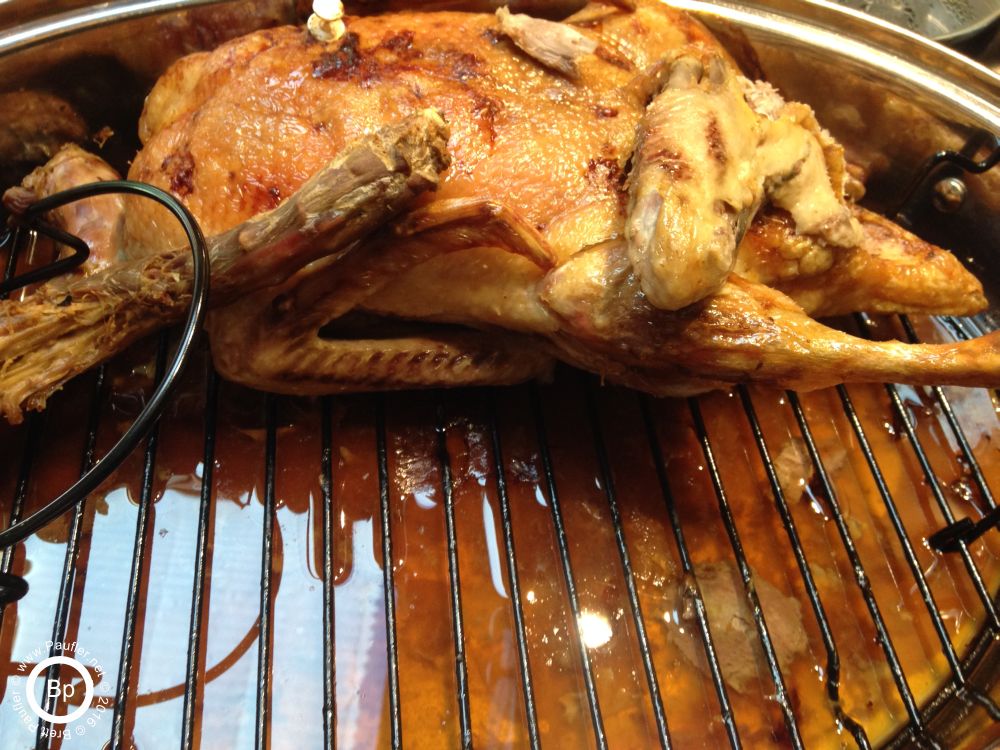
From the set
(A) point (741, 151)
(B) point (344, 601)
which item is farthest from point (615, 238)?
(B) point (344, 601)

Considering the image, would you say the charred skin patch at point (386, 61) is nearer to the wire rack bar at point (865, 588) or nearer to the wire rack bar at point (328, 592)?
the wire rack bar at point (328, 592)

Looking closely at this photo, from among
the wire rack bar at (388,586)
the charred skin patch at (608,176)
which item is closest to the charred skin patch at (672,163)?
the charred skin patch at (608,176)

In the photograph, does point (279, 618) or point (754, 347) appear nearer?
point (754, 347)

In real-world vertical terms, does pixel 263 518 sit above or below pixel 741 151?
below

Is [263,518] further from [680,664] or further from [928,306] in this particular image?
[928,306]

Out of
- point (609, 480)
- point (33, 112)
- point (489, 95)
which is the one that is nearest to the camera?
point (489, 95)

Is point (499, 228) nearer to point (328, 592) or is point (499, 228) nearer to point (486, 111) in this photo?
point (486, 111)

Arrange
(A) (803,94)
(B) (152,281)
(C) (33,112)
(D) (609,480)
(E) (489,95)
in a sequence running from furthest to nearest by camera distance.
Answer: (A) (803,94), (C) (33,112), (D) (609,480), (E) (489,95), (B) (152,281)
